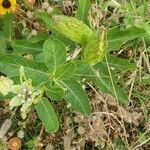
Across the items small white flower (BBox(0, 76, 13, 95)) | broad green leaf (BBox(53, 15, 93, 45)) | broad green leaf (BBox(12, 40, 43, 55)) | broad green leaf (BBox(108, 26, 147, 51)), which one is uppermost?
broad green leaf (BBox(53, 15, 93, 45))

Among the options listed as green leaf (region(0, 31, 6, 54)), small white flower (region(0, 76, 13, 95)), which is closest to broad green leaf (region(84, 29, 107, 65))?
small white flower (region(0, 76, 13, 95))

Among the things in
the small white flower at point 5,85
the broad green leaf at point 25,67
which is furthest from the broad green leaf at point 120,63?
the small white flower at point 5,85

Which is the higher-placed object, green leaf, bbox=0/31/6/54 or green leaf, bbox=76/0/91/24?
green leaf, bbox=76/0/91/24

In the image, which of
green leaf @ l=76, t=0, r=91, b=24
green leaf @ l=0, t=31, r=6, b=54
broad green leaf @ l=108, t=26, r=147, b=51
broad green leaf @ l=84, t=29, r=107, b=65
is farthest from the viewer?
green leaf @ l=0, t=31, r=6, b=54

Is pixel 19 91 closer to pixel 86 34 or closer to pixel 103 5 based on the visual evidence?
pixel 86 34

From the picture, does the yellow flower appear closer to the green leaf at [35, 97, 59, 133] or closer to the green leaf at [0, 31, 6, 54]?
the green leaf at [0, 31, 6, 54]

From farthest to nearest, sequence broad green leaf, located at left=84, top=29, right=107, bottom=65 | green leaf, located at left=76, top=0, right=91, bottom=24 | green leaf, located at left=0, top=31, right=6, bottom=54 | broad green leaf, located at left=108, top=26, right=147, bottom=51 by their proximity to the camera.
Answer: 1. green leaf, located at left=0, top=31, right=6, bottom=54
2. green leaf, located at left=76, top=0, right=91, bottom=24
3. broad green leaf, located at left=108, top=26, right=147, bottom=51
4. broad green leaf, located at left=84, top=29, right=107, bottom=65

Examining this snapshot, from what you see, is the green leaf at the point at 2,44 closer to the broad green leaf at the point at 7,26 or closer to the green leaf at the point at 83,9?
the broad green leaf at the point at 7,26

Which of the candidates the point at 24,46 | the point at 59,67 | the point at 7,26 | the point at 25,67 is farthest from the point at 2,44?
the point at 59,67
